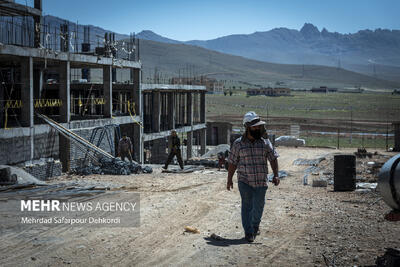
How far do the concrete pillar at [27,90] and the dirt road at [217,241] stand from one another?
28.3ft

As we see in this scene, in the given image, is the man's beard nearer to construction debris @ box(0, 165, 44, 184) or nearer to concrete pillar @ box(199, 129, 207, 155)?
construction debris @ box(0, 165, 44, 184)

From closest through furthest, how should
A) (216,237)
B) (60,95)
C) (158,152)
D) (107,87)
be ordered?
(216,237) → (60,95) → (107,87) → (158,152)

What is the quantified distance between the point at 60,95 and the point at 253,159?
46.9ft

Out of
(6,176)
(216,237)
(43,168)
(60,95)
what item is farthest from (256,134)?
(60,95)

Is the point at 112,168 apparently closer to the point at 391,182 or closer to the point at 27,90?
the point at 27,90

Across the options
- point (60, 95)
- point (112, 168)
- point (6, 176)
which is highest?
point (60, 95)

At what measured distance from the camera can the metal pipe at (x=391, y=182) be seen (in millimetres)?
5488

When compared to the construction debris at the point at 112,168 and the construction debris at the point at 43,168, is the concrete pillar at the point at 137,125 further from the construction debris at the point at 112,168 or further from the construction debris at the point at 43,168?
the construction debris at the point at 43,168

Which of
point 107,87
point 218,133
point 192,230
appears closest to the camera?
point 192,230

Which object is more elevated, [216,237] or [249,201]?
[249,201]

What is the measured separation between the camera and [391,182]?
5.52 metres

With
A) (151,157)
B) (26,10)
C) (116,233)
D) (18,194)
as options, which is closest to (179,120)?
(151,157)

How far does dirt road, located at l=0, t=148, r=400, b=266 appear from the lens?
5918 mm

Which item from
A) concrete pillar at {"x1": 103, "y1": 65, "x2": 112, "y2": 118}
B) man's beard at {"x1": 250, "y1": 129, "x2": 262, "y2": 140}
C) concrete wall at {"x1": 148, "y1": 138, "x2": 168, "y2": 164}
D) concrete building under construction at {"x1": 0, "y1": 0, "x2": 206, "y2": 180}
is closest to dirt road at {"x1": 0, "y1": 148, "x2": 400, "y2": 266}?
man's beard at {"x1": 250, "y1": 129, "x2": 262, "y2": 140}
